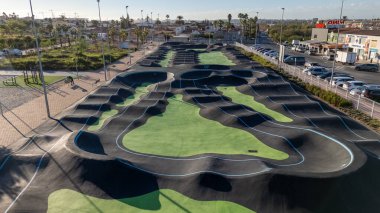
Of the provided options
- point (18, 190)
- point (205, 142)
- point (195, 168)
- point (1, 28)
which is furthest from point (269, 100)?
point (1, 28)

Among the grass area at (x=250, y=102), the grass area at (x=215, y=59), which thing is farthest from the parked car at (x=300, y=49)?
the grass area at (x=250, y=102)

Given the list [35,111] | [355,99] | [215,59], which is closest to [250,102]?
[355,99]

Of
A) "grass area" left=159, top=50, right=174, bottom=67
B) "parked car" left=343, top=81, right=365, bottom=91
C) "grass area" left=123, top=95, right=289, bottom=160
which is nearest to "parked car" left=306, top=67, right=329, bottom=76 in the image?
"parked car" left=343, top=81, right=365, bottom=91

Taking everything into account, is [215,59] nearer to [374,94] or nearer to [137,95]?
[137,95]

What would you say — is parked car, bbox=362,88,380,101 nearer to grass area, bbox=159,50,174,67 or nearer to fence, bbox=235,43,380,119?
fence, bbox=235,43,380,119

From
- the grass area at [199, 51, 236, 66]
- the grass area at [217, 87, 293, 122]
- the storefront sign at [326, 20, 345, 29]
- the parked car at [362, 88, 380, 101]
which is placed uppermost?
the storefront sign at [326, 20, 345, 29]

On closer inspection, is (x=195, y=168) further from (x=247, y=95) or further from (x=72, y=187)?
(x=247, y=95)
